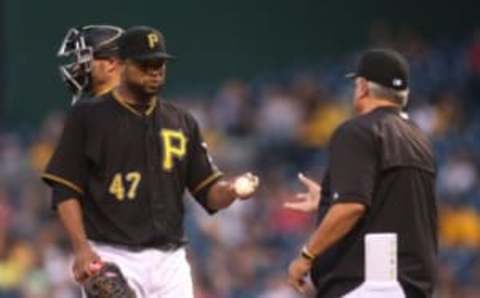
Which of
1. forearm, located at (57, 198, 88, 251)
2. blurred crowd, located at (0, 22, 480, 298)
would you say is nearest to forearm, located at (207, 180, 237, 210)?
forearm, located at (57, 198, 88, 251)

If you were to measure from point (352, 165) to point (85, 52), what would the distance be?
145 centimetres

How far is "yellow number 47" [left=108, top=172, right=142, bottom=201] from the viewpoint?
7637 mm

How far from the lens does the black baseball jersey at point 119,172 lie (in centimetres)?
764

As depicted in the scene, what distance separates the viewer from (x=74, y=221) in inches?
296

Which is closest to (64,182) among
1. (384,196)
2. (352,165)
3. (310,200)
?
(310,200)

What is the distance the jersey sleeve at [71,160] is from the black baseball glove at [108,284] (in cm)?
37

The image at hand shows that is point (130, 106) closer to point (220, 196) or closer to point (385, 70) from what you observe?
point (220, 196)

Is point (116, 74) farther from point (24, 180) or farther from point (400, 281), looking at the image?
point (24, 180)

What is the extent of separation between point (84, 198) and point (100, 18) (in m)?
12.3

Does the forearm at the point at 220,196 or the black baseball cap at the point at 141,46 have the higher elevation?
the black baseball cap at the point at 141,46

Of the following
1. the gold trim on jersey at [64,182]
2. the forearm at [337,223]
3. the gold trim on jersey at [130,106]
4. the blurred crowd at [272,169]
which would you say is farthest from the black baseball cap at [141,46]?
the blurred crowd at [272,169]

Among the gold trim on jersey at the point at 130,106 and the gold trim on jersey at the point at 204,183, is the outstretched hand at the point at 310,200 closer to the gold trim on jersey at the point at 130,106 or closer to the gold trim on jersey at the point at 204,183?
the gold trim on jersey at the point at 204,183

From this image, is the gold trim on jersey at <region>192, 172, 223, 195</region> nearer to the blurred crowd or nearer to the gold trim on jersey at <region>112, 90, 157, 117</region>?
the gold trim on jersey at <region>112, 90, 157, 117</region>

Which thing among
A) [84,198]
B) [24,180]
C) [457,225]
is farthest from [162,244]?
[24,180]
